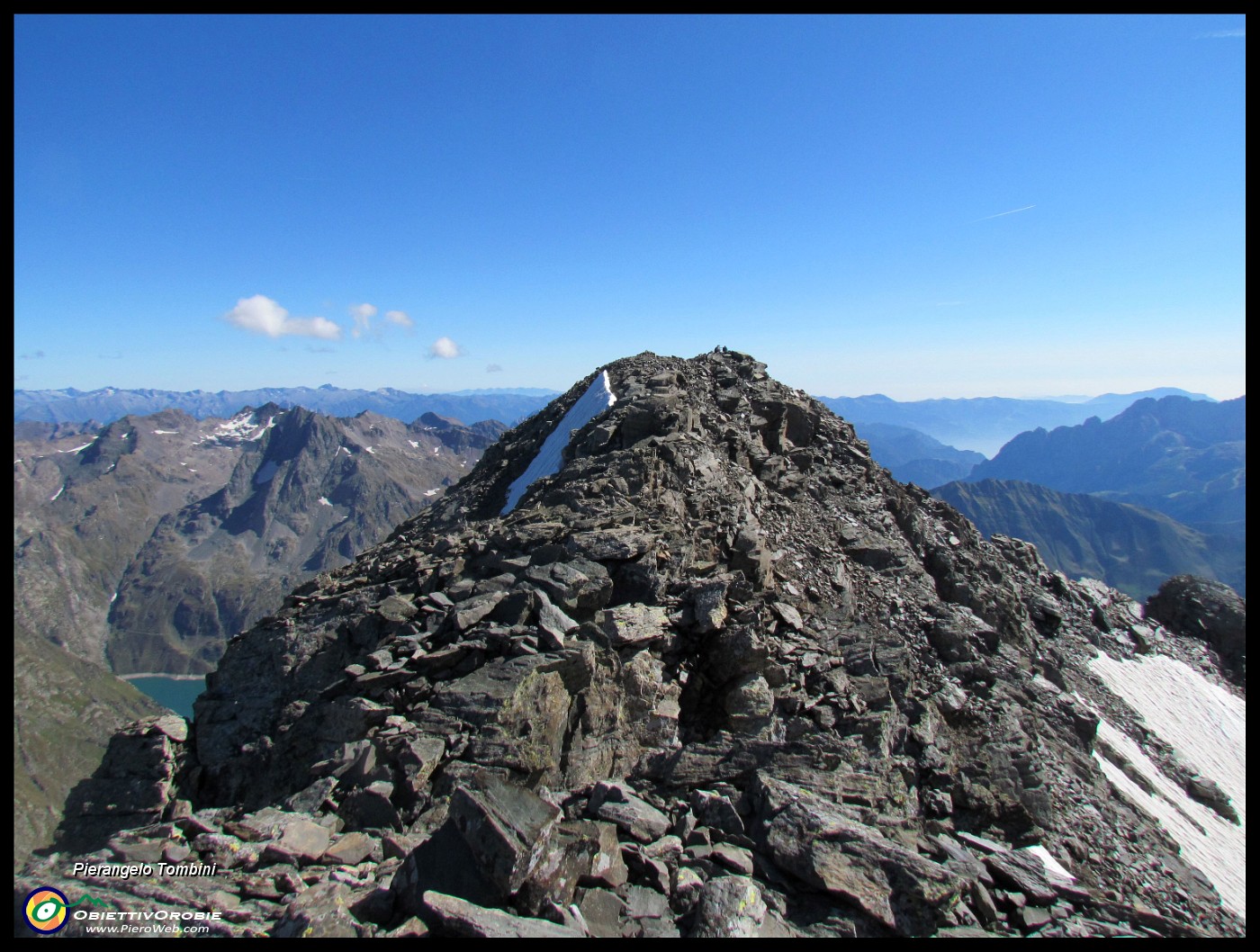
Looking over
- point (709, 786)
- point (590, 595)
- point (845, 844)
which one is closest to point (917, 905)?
point (845, 844)

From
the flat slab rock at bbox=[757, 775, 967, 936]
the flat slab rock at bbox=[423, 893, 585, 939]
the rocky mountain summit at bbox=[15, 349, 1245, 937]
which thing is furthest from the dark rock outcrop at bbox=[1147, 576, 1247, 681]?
the flat slab rock at bbox=[423, 893, 585, 939]

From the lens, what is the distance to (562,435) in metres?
44.6

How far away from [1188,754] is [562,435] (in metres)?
38.7

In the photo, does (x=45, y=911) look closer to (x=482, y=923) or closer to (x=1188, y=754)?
(x=482, y=923)

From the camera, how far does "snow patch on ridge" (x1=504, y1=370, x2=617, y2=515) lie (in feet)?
126

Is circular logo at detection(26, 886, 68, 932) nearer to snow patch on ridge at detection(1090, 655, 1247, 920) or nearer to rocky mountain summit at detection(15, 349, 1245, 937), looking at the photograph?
rocky mountain summit at detection(15, 349, 1245, 937)

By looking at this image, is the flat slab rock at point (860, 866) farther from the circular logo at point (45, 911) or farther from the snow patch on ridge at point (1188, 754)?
the snow patch on ridge at point (1188, 754)

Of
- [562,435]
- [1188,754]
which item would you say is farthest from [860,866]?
[562,435]

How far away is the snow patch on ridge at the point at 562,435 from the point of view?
38272mm

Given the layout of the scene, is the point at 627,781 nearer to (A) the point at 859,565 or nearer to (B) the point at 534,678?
(B) the point at 534,678

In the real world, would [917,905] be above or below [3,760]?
below

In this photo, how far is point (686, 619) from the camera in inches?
709

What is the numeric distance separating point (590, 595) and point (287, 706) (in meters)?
8.59

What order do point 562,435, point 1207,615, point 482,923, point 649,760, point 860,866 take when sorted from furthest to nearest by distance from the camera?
1. point 1207,615
2. point 562,435
3. point 649,760
4. point 860,866
5. point 482,923
